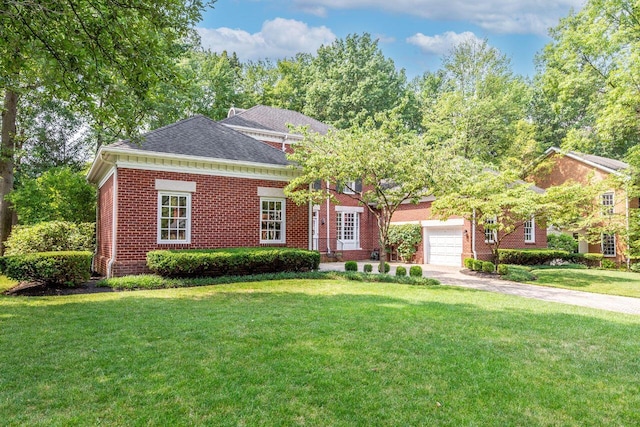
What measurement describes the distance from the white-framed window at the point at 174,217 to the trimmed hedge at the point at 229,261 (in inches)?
35.8

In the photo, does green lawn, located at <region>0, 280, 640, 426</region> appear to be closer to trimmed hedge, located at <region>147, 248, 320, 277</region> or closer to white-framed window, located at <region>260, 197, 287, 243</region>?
trimmed hedge, located at <region>147, 248, 320, 277</region>

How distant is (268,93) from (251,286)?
96.8 ft

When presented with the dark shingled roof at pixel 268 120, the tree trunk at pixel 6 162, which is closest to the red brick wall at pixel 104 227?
the tree trunk at pixel 6 162

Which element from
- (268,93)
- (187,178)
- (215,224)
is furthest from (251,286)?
(268,93)

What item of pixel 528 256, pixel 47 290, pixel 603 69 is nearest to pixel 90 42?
pixel 47 290

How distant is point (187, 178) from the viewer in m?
12.2

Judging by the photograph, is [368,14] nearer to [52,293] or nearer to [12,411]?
[52,293]

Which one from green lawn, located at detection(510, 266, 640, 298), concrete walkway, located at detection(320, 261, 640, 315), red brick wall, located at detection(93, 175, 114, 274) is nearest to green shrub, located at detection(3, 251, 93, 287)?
red brick wall, located at detection(93, 175, 114, 274)

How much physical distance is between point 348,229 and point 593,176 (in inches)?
544

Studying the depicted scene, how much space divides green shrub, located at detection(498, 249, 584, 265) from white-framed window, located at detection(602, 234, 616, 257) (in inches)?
131

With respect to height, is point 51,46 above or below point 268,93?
below

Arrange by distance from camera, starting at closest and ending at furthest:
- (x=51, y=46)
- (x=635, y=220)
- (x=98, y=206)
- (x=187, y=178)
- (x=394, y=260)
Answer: (x=51, y=46)
(x=187, y=178)
(x=98, y=206)
(x=635, y=220)
(x=394, y=260)

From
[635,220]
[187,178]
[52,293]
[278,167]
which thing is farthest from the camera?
[635,220]

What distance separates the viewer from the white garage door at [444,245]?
1941cm
